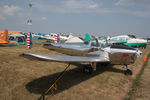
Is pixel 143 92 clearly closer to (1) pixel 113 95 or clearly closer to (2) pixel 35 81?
(1) pixel 113 95

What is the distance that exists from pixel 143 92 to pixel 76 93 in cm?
272

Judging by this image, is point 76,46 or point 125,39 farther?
point 125,39

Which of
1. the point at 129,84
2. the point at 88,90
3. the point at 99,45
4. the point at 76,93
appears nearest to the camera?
the point at 76,93

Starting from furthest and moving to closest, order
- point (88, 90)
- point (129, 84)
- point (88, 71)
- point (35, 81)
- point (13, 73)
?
1. point (88, 71)
2. point (13, 73)
3. point (129, 84)
4. point (35, 81)
5. point (88, 90)

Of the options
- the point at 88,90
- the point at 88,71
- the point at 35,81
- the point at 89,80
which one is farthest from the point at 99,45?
the point at 35,81

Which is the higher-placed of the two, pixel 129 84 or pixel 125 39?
pixel 125 39

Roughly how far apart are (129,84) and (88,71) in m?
2.13

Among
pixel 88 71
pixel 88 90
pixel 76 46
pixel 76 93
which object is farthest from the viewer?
pixel 76 46

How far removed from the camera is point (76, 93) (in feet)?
13.3

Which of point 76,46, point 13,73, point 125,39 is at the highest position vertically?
point 125,39

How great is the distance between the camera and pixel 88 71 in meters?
6.18

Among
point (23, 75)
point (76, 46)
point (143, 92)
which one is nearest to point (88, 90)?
point (143, 92)

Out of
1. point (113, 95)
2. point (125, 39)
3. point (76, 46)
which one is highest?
point (125, 39)

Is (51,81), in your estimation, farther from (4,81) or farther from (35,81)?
(4,81)
